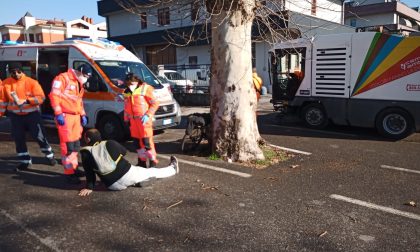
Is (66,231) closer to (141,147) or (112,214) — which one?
(112,214)

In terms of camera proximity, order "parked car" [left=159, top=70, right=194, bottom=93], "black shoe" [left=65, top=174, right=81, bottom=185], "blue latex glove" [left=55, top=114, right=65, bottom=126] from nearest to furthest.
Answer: "blue latex glove" [left=55, top=114, right=65, bottom=126] → "black shoe" [left=65, top=174, right=81, bottom=185] → "parked car" [left=159, top=70, right=194, bottom=93]

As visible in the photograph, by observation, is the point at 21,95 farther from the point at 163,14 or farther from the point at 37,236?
the point at 163,14

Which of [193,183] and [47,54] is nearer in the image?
[193,183]

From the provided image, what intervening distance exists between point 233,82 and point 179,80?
12.8 meters

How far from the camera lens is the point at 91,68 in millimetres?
8945

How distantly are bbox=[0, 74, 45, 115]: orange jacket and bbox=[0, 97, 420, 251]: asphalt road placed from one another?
111 cm

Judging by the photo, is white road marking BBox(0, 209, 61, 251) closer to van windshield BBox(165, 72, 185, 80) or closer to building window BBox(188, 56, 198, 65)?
van windshield BBox(165, 72, 185, 80)

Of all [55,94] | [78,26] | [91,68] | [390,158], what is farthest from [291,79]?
[78,26]

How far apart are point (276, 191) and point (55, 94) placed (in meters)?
3.65

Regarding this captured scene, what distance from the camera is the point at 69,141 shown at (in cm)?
586

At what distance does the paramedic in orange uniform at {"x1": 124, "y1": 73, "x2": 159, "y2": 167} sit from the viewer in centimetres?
618

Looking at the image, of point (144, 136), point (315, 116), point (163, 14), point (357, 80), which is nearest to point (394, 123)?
point (357, 80)

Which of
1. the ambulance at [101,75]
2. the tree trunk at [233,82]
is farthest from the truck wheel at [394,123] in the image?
the ambulance at [101,75]

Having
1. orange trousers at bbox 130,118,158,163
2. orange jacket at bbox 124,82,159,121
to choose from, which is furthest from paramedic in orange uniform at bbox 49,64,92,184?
orange trousers at bbox 130,118,158,163
